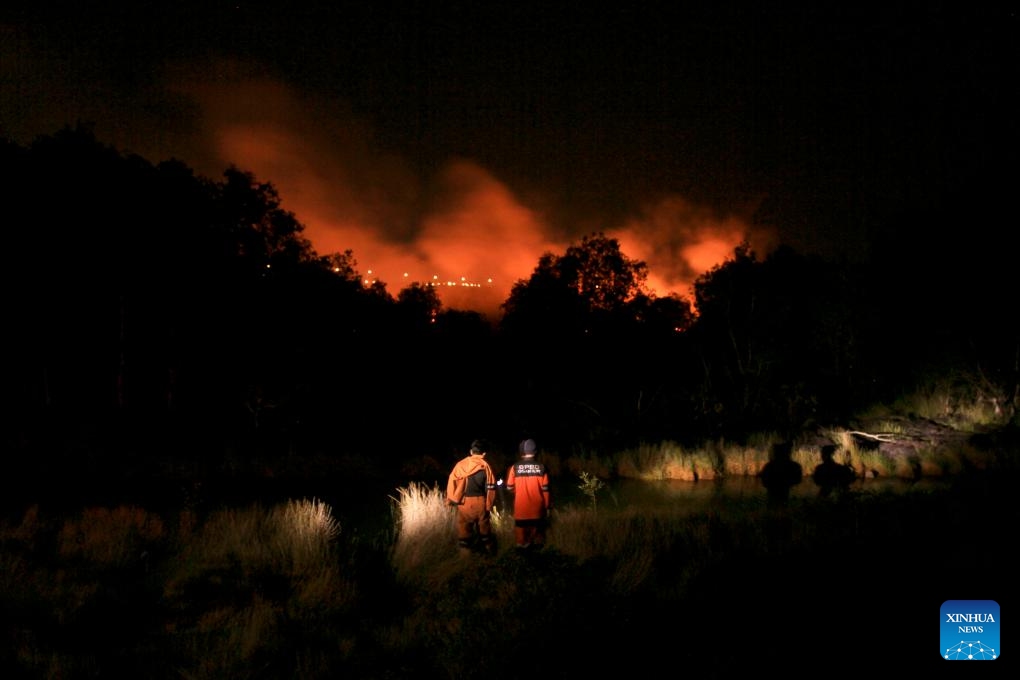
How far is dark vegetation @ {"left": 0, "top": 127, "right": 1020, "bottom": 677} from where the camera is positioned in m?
20.5

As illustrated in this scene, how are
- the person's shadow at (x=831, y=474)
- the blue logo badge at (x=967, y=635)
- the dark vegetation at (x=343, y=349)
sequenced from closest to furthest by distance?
the blue logo badge at (x=967, y=635)
the person's shadow at (x=831, y=474)
the dark vegetation at (x=343, y=349)

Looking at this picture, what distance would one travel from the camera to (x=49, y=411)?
22.5 metres

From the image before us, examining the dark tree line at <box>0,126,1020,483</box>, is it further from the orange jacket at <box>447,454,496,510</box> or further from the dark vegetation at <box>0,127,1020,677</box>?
the orange jacket at <box>447,454,496,510</box>

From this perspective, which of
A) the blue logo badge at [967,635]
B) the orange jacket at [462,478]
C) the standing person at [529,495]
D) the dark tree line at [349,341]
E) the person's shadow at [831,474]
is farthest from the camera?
the dark tree line at [349,341]

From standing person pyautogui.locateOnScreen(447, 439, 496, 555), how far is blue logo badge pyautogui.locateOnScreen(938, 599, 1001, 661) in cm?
530

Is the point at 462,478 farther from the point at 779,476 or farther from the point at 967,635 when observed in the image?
the point at 779,476

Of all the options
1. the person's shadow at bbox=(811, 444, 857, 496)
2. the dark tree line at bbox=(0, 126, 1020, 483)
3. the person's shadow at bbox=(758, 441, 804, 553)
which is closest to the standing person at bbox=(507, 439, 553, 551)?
the person's shadow at bbox=(758, 441, 804, 553)

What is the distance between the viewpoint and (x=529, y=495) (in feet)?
32.2

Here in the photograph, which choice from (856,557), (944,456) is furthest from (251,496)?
(944,456)

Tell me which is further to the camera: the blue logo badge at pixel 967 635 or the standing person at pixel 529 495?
the standing person at pixel 529 495

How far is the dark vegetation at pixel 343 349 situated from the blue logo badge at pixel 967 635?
19.2ft

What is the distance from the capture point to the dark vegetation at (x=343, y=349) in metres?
20.5

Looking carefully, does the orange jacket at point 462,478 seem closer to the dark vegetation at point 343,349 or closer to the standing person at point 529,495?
the standing person at point 529,495

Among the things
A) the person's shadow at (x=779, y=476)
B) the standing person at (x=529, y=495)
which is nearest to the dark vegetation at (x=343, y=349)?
the person's shadow at (x=779, y=476)
